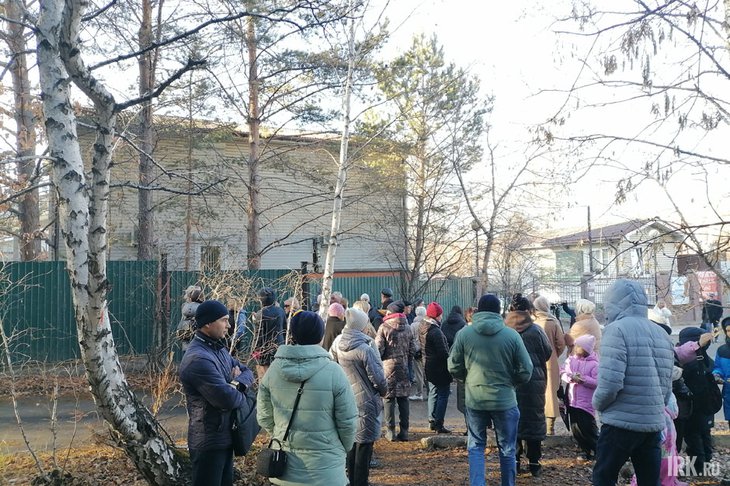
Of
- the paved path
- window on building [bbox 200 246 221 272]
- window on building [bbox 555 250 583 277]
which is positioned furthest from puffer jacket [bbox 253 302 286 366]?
window on building [bbox 555 250 583 277]

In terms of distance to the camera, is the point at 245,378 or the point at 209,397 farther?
the point at 245,378

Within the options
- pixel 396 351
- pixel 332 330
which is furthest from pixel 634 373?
pixel 332 330

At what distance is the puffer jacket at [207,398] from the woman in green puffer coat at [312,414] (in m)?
0.40

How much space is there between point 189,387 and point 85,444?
3.55 m

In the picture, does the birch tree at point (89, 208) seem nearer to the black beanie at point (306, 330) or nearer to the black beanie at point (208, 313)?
the black beanie at point (208, 313)

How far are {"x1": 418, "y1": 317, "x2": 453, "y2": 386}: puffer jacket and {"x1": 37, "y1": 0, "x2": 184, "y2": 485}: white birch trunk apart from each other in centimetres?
365

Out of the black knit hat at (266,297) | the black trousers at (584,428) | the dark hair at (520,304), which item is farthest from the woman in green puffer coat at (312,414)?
the black knit hat at (266,297)

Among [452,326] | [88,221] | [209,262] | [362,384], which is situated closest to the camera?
[88,221]

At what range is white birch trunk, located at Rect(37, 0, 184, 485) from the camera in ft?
14.2

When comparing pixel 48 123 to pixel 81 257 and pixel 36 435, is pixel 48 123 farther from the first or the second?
pixel 36 435

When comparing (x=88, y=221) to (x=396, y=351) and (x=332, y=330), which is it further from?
(x=332, y=330)

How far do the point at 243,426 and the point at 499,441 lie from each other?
2.29 meters

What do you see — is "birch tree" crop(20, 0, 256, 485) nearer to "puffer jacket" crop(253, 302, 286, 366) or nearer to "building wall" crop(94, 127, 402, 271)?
"puffer jacket" crop(253, 302, 286, 366)

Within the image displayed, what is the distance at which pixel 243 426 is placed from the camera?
12.8 ft
